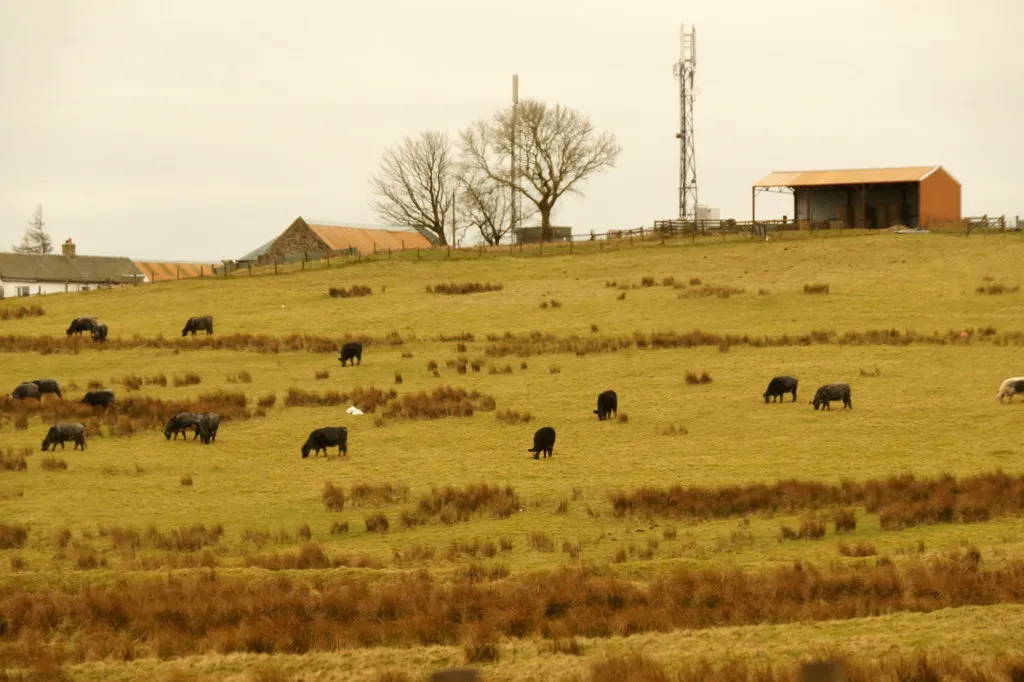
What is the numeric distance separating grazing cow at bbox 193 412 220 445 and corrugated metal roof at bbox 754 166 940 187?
64231 mm

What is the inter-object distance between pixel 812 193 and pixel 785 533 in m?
73.6

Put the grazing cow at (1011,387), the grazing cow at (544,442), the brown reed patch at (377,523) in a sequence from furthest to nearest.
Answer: the grazing cow at (1011,387) → the grazing cow at (544,442) → the brown reed patch at (377,523)

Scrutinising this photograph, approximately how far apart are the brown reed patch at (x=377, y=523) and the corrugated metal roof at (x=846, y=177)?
233 feet

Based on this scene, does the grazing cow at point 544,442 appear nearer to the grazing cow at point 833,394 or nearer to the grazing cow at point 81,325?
the grazing cow at point 833,394

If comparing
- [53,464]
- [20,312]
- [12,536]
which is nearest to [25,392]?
[53,464]

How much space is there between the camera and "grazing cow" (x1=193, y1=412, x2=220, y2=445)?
33.4 meters

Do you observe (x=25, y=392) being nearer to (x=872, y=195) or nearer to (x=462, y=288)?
(x=462, y=288)

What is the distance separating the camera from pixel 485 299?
214 feet

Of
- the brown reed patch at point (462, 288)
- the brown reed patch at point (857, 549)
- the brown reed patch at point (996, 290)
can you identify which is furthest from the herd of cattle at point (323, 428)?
the brown reed patch at point (462, 288)

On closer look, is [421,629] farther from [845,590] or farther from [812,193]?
[812,193]

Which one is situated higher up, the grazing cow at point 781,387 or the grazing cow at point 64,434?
the grazing cow at point 781,387

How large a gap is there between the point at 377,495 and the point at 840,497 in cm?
→ 887

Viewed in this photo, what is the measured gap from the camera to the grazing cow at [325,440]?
31.5 metres

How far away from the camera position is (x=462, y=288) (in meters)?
68.6
